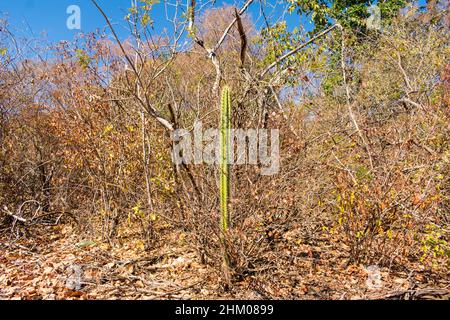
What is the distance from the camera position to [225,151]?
3217mm

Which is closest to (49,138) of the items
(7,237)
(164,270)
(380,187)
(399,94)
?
(7,237)

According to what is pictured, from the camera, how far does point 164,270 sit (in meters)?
3.85

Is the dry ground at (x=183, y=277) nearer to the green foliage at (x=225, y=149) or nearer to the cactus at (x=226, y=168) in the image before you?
the cactus at (x=226, y=168)

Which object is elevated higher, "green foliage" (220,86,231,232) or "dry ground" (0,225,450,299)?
"green foliage" (220,86,231,232)

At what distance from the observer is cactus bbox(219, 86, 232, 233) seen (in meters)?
3.22

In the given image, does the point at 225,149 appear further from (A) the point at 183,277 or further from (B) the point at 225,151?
(A) the point at 183,277

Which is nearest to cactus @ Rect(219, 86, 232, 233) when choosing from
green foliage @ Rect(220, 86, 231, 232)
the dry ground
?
green foliage @ Rect(220, 86, 231, 232)

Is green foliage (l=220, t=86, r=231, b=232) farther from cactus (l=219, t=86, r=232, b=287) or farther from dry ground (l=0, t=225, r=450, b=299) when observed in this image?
dry ground (l=0, t=225, r=450, b=299)

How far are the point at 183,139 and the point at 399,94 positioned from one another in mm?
6617

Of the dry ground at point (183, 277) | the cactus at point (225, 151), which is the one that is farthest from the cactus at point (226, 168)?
the dry ground at point (183, 277)

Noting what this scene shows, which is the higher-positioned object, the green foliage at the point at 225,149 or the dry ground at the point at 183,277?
the green foliage at the point at 225,149

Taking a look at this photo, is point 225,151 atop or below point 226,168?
atop

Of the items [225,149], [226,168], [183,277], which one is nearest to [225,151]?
[225,149]

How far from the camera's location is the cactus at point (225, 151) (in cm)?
322
